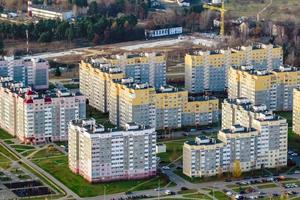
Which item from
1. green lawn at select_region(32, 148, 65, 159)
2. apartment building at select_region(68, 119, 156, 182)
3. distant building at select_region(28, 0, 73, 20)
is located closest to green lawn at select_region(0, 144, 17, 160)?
green lawn at select_region(32, 148, 65, 159)

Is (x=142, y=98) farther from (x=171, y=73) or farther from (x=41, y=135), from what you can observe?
(x=171, y=73)

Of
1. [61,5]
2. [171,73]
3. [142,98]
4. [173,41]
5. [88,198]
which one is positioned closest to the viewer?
[88,198]

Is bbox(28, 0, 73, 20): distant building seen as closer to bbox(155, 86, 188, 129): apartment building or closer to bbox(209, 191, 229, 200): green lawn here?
bbox(155, 86, 188, 129): apartment building

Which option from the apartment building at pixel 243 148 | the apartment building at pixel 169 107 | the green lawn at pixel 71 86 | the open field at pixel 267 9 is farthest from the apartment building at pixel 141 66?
the open field at pixel 267 9

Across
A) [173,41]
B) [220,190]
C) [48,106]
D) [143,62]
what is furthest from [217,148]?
[173,41]

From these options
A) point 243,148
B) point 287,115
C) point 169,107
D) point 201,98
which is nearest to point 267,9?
point 287,115

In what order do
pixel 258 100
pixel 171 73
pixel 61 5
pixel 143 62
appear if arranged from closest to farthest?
pixel 258 100 → pixel 143 62 → pixel 171 73 → pixel 61 5

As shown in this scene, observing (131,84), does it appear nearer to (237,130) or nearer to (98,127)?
(98,127)
